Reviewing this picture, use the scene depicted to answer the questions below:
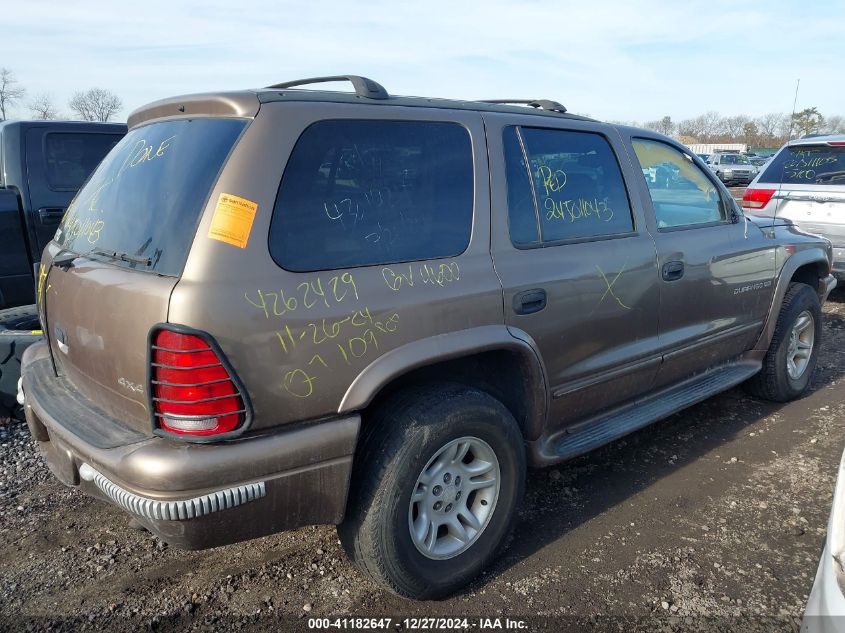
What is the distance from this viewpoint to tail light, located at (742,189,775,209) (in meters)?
7.23

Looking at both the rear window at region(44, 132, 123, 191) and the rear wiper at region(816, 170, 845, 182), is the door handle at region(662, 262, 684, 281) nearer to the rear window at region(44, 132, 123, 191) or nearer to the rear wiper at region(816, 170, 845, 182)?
the rear wiper at region(816, 170, 845, 182)

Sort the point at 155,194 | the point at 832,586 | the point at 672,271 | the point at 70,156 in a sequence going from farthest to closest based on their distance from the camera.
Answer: the point at 70,156, the point at 672,271, the point at 155,194, the point at 832,586

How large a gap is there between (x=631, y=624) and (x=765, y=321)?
256 centimetres

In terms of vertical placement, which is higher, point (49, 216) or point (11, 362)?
point (49, 216)

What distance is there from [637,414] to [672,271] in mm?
781

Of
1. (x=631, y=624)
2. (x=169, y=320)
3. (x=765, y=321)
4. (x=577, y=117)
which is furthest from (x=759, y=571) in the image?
(x=169, y=320)

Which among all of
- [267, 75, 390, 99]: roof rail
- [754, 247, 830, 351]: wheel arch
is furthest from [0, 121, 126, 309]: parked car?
[754, 247, 830, 351]: wheel arch

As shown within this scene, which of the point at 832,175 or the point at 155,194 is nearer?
the point at 155,194

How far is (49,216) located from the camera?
17.8ft

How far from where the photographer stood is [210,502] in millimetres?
2049

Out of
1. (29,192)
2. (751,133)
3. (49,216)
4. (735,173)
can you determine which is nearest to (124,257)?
(49,216)

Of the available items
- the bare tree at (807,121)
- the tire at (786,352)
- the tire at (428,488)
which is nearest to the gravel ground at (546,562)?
the tire at (428,488)

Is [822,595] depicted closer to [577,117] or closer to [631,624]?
[631,624]

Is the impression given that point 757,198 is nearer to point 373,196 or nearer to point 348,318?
point 373,196
